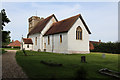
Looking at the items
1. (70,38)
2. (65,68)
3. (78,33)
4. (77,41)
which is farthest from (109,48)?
(65,68)

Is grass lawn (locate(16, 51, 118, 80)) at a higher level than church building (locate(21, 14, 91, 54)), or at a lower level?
lower

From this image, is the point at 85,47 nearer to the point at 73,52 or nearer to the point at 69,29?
the point at 73,52

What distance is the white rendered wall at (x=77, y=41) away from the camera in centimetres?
2717

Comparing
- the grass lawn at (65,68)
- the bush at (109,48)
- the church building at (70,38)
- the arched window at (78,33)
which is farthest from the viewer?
the bush at (109,48)

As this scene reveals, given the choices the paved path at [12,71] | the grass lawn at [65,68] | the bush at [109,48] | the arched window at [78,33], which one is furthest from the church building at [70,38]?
the paved path at [12,71]

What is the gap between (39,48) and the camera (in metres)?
38.2

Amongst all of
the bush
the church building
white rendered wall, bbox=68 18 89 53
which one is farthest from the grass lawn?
the bush

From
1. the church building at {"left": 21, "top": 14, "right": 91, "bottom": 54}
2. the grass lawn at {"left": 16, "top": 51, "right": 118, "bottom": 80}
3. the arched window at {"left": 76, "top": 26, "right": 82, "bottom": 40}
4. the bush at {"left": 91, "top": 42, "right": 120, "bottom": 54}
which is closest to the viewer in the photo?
the grass lawn at {"left": 16, "top": 51, "right": 118, "bottom": 80}

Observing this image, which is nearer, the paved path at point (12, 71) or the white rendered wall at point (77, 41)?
the paved path at point (12, 71)

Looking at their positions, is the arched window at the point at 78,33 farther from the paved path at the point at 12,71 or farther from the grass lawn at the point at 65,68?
the paved path at the point at 12,71

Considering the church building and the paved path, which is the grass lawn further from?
the church building

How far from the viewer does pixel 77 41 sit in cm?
2816

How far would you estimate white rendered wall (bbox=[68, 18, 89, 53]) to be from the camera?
2717 cm

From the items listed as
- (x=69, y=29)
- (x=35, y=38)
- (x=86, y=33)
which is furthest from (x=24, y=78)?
(x=35, y=38)
